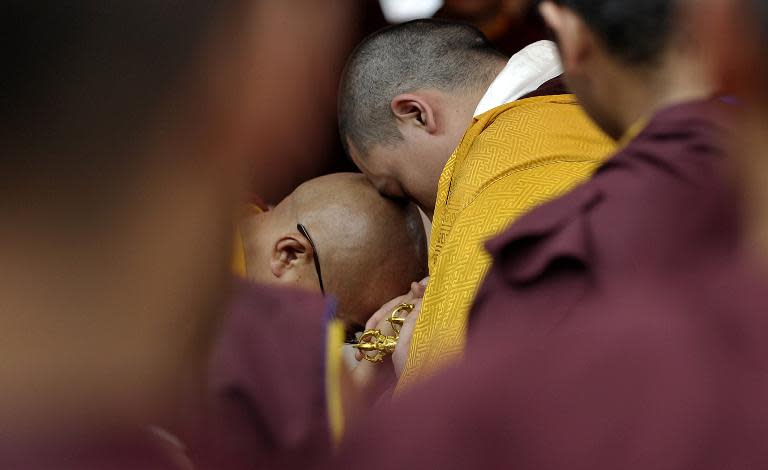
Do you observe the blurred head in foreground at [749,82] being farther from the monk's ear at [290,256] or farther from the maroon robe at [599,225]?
the monk's ear at [290,256]

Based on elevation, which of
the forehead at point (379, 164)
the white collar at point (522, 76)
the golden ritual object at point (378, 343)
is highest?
the white collar at point (522, 76)

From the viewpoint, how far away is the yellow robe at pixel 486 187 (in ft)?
6.26

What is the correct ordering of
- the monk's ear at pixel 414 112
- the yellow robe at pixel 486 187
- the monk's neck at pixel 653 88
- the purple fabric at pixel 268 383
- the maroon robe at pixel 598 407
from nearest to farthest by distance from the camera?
the maroon robe at pixel 598 407 < the purple fabric at pixel 268 383 < the monk's neck at pixel 653 88 < the yellow robe at pixel 486 187 < the monk's ear at pixel 414 112

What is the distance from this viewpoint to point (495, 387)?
0.61m

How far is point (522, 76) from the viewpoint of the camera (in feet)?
8.50

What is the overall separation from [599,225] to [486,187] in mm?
737

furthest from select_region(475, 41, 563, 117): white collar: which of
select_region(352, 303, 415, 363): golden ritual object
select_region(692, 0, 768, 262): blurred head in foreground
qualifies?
select_region(692, 0, 768, 262): blurred head in foreground

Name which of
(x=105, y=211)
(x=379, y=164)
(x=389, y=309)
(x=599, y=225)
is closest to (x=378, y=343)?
(x=389, y=309)

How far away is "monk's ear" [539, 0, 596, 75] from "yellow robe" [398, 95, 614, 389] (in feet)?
1.31

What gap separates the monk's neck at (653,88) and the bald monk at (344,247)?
127 cm

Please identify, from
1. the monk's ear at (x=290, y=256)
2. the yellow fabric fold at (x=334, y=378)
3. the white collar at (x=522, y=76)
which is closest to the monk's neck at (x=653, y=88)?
the yellow fabric fold at (x=334, y=378)

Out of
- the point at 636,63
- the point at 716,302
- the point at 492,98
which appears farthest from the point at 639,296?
the point at 492,98

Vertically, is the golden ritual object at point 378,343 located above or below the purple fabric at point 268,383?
below

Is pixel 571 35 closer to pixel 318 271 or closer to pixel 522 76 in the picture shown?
pixel 522 76
